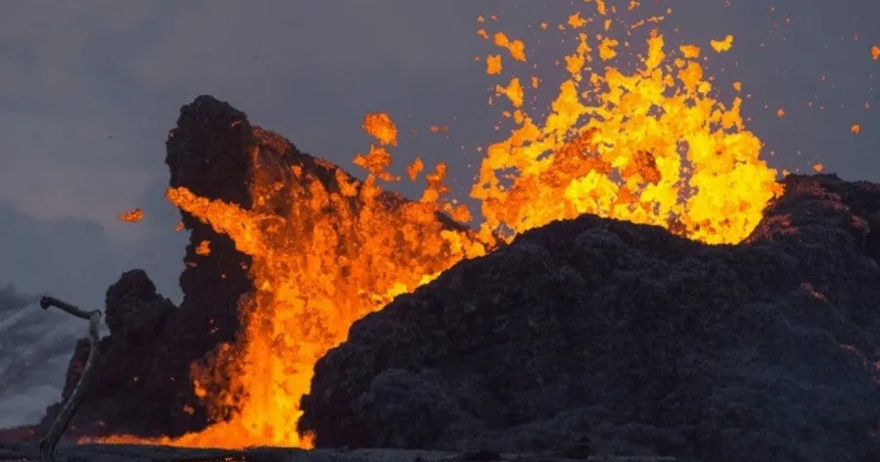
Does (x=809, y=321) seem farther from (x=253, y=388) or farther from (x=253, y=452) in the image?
(x=253, y=388)

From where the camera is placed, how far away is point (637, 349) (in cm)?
2450

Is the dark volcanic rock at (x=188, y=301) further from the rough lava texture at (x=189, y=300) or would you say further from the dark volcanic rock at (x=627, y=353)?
the dark volcanic rock at (x=627, y=353)

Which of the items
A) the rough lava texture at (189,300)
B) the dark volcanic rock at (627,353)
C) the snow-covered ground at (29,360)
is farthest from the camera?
the snow-covered ground at (29,360)

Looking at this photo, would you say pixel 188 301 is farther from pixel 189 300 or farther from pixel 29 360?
pixel 29 360

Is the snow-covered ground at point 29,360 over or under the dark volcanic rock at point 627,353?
over

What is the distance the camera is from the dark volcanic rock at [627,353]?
72.6 ft

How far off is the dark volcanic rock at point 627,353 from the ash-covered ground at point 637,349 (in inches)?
1.6

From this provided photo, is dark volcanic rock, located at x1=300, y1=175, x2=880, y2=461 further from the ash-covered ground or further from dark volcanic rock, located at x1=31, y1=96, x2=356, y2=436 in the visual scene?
dark volcanic rock, located at x1=31, y1=96, x2=356, y2=436

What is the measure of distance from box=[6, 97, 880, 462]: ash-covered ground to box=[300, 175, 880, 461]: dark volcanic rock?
0.13 ft

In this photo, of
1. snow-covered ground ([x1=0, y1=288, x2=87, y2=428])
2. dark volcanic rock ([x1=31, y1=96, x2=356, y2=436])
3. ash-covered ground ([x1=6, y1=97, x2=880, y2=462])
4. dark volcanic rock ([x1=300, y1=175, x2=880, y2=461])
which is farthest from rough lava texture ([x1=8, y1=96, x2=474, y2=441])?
snow-covered ground ([x1=0, y1=288, x2=87, y2=428])

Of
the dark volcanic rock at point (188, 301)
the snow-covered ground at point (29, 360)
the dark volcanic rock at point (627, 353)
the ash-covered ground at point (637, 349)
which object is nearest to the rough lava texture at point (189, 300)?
the dark volcanic rock at point (188, 301)

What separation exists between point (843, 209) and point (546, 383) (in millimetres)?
11868

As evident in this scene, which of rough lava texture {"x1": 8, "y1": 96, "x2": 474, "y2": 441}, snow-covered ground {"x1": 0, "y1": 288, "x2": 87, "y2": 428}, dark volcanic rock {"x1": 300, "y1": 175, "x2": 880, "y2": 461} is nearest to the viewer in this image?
dark volcanic rock {"x1": 300, "y1": 175, "x2": 880, "y2": 461}

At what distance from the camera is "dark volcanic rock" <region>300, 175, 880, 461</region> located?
872 inches
